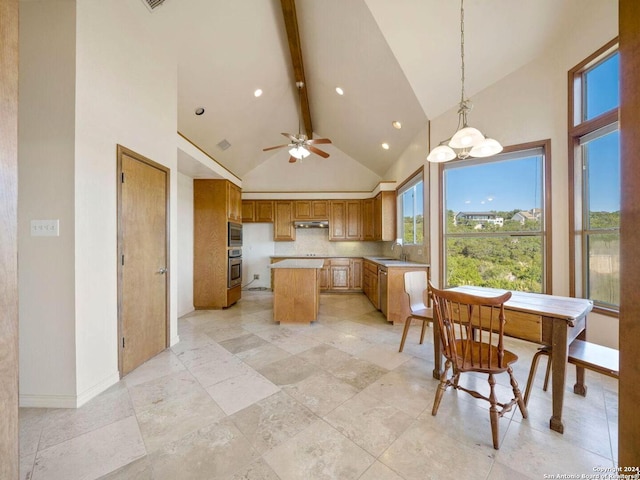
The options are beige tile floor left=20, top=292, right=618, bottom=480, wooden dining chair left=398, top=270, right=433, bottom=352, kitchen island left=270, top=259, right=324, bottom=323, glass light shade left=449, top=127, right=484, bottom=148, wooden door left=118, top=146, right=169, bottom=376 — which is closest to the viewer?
beige tile floor left=20, top=292, right=618, bottom=480

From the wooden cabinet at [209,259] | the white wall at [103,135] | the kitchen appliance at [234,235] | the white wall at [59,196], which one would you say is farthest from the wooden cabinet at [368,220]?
the white wall at [59,196]

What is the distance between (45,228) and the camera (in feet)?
5.92

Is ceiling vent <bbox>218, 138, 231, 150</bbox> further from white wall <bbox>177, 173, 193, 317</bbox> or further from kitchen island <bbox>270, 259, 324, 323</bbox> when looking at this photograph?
kitchen island <bbox>270, 259, 324, 323</bbox>

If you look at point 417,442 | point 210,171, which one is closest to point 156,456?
point 417,442

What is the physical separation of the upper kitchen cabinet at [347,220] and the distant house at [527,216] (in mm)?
3410

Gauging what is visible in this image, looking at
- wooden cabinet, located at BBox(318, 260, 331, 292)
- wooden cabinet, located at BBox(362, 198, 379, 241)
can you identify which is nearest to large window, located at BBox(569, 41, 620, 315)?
wooden cabinet, located at BBox(362, 198, 379, 241)

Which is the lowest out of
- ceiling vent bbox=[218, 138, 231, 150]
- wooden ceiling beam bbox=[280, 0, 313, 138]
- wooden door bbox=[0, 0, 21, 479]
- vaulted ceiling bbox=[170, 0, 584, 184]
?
wooden door bbox=[0, 0, 21, 479]

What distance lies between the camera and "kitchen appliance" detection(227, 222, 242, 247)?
14.9ft

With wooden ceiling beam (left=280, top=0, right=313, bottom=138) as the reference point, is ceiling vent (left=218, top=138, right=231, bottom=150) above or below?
below

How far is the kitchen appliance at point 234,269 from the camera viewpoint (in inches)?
179

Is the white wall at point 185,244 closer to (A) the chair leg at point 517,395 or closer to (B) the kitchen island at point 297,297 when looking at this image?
(B) the kitchen island at point 297,297

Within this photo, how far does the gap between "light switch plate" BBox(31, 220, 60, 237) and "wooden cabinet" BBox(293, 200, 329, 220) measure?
14.7 ft

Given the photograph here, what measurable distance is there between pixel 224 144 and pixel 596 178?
4908 millimetres

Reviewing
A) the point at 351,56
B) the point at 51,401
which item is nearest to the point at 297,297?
the point at 51,401
